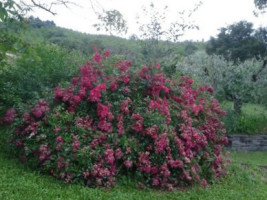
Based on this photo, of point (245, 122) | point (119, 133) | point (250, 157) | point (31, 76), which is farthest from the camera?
point (245, 122)

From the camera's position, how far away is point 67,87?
6.40 metres

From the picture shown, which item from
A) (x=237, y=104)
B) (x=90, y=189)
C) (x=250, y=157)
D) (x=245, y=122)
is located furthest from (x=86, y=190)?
(x=237, y=104)

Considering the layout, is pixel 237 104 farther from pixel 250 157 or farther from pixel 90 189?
pixel 90 189

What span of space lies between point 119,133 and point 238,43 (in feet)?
71.7

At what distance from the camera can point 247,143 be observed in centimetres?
1132

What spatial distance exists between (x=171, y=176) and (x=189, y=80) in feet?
7.79

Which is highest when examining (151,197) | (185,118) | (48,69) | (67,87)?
(48,69)

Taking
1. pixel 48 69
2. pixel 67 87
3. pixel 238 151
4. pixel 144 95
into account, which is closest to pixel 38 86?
pixel 48 69

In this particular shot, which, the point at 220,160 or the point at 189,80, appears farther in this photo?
the point at 189,80

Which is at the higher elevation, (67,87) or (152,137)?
(67,87)

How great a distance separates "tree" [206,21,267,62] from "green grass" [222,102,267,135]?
1167 centimetres

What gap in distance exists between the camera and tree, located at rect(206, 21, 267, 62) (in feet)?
80.6

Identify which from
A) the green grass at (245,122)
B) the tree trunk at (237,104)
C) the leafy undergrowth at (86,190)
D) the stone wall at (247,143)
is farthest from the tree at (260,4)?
Answer: the leafy undergrowth at (86,190)

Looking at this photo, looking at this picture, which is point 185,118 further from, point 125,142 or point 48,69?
point 48,69
